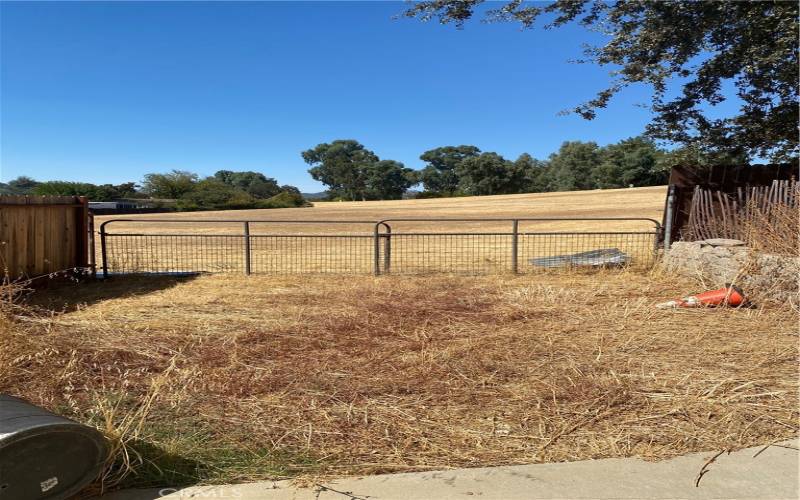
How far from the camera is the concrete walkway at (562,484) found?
2.56 m

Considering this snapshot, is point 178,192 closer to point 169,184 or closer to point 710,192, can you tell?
point 169,184

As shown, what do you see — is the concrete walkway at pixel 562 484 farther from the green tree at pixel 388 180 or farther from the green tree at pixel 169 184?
the green tree at pixel 388 180

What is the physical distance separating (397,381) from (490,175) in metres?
82.0

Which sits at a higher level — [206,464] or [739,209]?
[739,209]

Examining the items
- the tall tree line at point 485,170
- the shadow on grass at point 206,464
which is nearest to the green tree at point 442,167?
the tall tree line at point 485,170

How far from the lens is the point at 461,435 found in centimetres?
318

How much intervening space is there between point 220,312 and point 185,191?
9576 centimetres

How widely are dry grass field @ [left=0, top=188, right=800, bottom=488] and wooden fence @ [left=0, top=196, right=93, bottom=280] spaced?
1.69 m

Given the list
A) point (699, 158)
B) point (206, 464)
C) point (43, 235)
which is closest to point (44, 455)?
point (206, 464)

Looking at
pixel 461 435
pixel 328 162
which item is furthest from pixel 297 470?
pixel 328 162

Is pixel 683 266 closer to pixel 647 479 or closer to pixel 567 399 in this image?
pixel 567 399

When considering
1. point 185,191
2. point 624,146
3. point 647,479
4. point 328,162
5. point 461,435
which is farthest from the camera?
point 328,162

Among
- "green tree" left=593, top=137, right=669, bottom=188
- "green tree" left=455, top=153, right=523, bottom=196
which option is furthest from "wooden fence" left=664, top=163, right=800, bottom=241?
"green tree" left=455, top=153, right=523, bottom=196

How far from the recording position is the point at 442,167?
122125 millimetres
